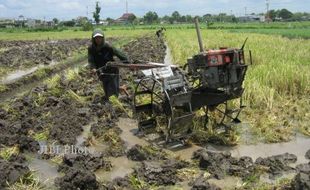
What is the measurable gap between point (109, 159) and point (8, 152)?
1.31 meters

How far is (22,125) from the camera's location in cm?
720

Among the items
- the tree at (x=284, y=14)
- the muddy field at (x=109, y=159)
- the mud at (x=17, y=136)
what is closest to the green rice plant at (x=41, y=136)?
the muddy field at (x=109, y=159)

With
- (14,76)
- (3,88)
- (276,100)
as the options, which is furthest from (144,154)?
(14,76)

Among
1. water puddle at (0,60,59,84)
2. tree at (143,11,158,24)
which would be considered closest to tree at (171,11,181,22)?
tree at (143,11,158,24)

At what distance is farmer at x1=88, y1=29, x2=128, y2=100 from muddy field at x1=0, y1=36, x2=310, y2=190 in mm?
538

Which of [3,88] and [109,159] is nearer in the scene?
[109,159]

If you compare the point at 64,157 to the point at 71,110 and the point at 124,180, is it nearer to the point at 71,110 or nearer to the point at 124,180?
the point at 124,180

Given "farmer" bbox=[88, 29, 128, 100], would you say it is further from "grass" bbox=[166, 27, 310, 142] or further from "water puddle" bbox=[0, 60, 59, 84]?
"water puddle" bbox=[0, 60, 59, 84]

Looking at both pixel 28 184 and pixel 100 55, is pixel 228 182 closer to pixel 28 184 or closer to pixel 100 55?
pixel 28 184

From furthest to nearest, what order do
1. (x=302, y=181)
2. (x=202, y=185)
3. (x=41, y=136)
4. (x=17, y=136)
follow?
(x=41, y=136) → (x=17, y=136) → (x=202, y=185) → (x=302, y=181)

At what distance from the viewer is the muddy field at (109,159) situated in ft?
15.8

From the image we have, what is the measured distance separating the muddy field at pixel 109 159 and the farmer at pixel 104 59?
0.54 metres

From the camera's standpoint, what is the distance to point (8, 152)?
576cm

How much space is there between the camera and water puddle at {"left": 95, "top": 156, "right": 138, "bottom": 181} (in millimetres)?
5336
